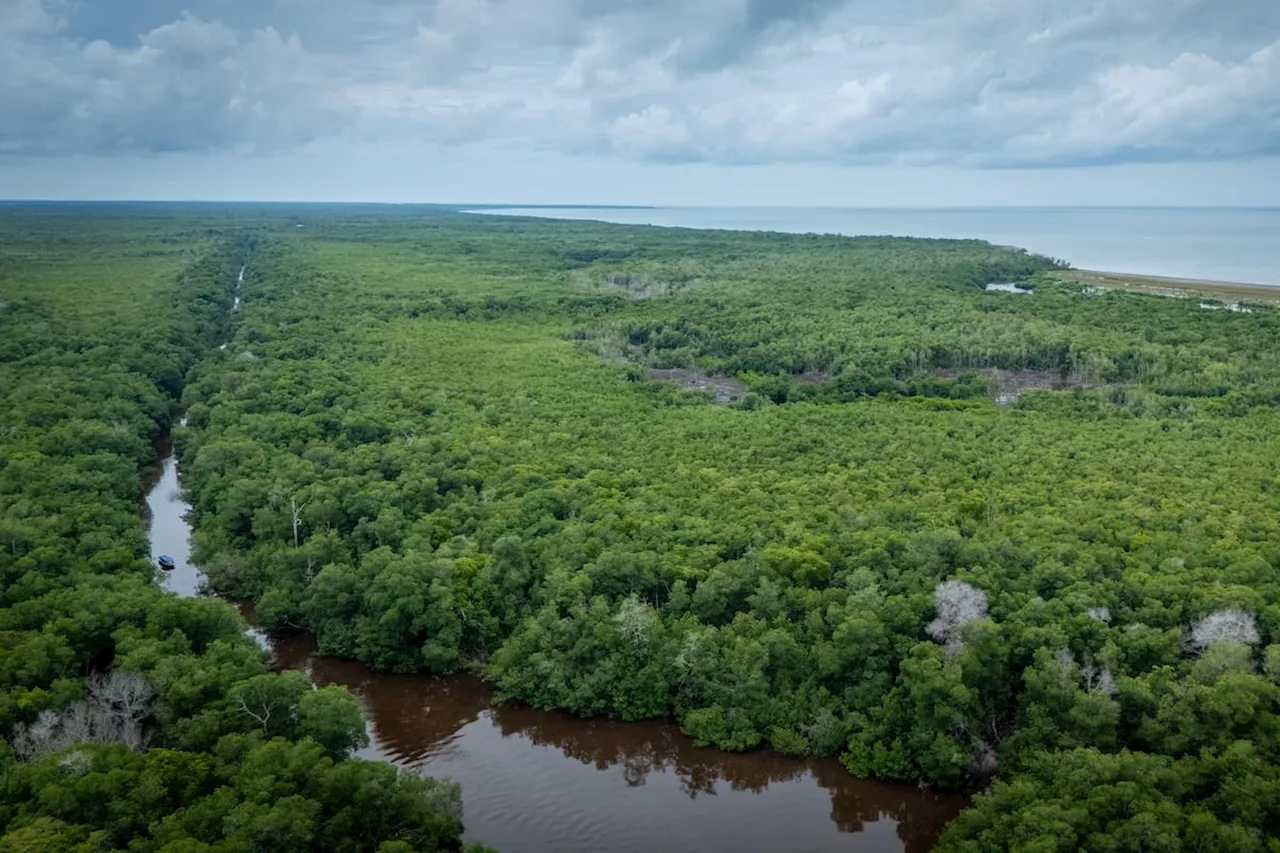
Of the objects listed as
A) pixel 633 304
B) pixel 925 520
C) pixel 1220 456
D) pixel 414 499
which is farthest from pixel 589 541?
Answer: pixel 633 304

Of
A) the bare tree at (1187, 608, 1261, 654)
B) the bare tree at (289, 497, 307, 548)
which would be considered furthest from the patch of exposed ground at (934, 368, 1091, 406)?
the bare tree at (289, 497, 307, 548)

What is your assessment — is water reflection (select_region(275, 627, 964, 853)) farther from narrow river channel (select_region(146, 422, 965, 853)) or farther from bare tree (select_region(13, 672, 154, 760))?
bare tree (select_region(13, 672, 154, 760))

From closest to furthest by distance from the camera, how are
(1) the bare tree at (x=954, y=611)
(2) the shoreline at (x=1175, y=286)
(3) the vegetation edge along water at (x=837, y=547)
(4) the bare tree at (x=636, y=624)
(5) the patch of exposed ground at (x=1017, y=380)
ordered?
(3) the vegetation edge along water at (x=837, y=547)
(1) the bare tree at (x=954, y=611)
(4) the bare tree at (x=636, y=624)
(5) the patch of exposed ground at (x=1017, y=380)
(2) the shoreline at (x=1175, y=286)

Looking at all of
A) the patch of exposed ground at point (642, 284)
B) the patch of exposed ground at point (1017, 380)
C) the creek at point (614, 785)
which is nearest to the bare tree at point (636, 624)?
the creek at point (614, 785)

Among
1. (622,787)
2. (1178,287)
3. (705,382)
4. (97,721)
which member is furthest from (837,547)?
(1178,287)

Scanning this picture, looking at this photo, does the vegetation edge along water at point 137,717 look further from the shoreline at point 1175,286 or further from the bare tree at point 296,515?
the shoreline at point 1175,286

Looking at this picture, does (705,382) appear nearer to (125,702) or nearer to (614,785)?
(614,785)
